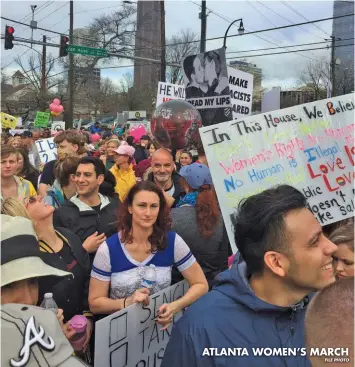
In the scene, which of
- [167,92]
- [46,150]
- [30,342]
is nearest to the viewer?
[30,342]

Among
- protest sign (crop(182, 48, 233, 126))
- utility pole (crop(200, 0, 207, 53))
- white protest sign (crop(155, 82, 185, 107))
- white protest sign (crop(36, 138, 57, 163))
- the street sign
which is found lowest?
white protest sign (crop(36, 138, 57, 163))

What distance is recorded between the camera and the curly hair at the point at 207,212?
3.19 meters

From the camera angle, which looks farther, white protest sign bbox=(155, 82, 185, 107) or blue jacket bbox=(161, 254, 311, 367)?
white protest sign bbox=(155, 82, 185, 107)

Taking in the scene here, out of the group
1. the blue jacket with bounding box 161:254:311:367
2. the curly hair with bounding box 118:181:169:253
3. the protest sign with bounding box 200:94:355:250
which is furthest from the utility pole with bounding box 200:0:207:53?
the blue jacket with bounding box 161:254:311:367

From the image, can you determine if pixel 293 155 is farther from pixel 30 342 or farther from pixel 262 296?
pixel 30 342

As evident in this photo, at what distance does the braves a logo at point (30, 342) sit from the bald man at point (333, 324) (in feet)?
2.42

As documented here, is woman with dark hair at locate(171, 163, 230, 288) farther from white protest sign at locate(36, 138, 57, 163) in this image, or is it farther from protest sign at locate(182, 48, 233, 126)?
white protest sign at locate(36, 138, 57, 163)

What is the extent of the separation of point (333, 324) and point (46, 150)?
7.21 metres

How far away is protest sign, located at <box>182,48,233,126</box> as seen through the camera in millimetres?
5309

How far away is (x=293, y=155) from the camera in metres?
3.29

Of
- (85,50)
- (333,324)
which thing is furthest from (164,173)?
(85,50)

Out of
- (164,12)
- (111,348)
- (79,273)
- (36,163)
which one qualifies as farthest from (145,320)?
(164,12)

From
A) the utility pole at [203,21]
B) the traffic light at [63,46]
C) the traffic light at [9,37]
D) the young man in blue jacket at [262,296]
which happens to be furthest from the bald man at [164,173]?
the utility pole at [203,21]

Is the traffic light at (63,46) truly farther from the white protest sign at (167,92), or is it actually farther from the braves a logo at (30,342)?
the braves a logo at (30,342)
